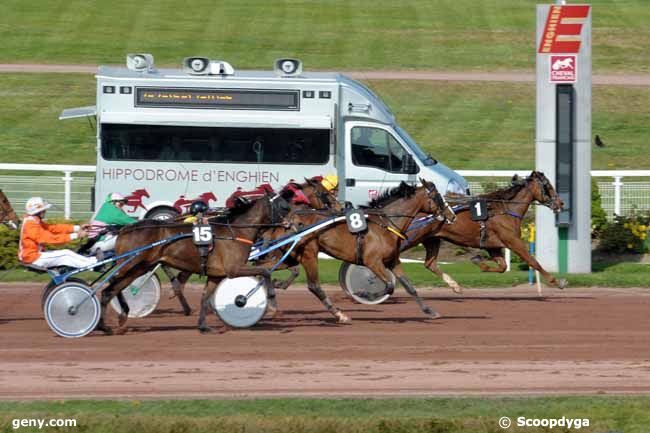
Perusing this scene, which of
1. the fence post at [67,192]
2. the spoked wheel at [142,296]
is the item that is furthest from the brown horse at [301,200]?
the fence post at [67,192]

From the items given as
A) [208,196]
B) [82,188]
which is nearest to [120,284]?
[208,196]

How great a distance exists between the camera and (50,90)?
103ft

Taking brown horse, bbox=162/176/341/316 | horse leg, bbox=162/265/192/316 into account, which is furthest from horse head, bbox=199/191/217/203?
horse leg, bbox=162/265/192/316

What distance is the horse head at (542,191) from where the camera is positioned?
15867 mm

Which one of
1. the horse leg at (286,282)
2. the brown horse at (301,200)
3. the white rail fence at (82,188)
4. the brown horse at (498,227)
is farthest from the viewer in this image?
the white rail fence at (82,188)

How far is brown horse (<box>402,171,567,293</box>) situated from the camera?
15.6 meters

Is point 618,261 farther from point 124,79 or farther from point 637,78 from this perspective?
point 637,78

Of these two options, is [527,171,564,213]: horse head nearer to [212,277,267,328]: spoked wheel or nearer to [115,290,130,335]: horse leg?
[212,277,267,328]: spoked wheel

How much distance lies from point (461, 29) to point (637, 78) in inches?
264

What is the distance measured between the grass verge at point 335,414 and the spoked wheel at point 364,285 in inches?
222

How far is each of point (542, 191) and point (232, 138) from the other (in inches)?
200

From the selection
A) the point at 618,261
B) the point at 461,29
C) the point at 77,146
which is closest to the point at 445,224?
the point at 618,261

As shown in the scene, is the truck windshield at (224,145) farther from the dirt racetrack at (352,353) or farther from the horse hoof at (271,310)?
the horse hoof at (271,310)

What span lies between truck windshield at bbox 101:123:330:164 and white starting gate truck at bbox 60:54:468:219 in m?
0.01
